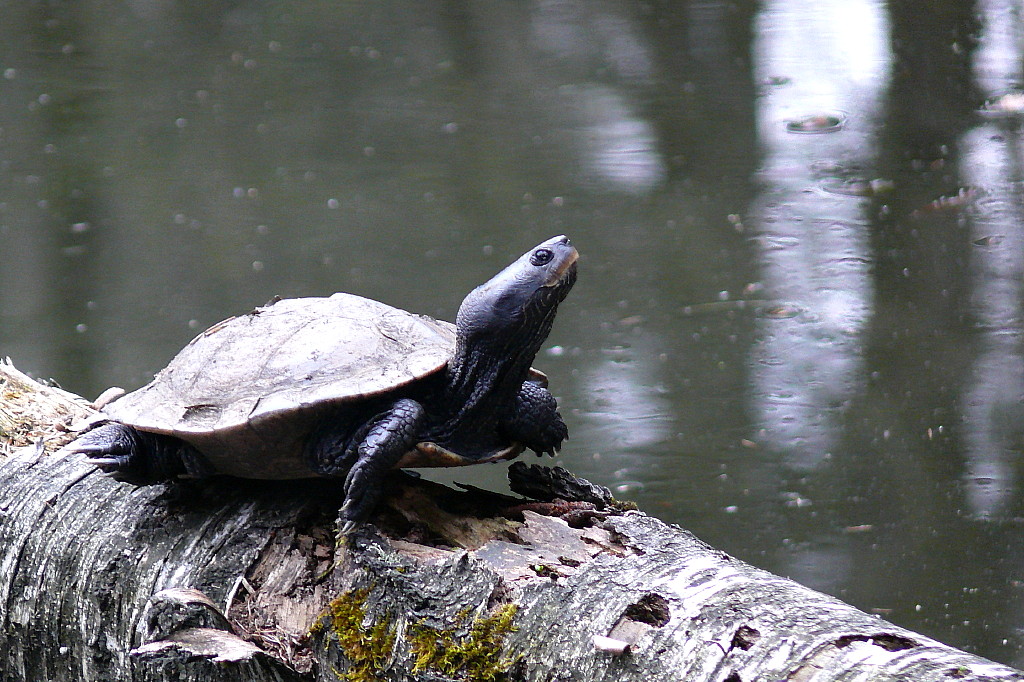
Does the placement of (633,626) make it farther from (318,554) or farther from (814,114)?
(814,114)

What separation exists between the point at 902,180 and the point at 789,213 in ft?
1.91

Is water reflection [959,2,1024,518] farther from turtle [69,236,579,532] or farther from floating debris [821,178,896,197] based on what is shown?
turtle [69,236,579,532]

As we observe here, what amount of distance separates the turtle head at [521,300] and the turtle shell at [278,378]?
0.08m

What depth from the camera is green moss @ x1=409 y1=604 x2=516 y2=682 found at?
0.97 m

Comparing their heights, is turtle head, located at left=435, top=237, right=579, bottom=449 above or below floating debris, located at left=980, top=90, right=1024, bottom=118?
above

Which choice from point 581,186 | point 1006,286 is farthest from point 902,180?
point 581,186

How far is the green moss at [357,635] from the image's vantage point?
3.39ft

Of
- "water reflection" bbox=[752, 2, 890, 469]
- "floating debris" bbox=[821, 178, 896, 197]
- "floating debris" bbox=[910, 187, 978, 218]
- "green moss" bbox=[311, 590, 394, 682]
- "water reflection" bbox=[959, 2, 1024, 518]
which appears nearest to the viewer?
"green moss" bbox=[311, 590, 394, 682]

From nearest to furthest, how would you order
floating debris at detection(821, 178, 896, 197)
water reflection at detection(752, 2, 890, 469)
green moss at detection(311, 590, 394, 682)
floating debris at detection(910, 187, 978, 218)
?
green moss at detection(311, 590, 394, 682) < water reflection at detection(752, 2, 890, 469) < floating debris at detection(910, 187, 978, 218) < floating debris at detection(821, 178, 896, 197)

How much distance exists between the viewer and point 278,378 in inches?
45.9

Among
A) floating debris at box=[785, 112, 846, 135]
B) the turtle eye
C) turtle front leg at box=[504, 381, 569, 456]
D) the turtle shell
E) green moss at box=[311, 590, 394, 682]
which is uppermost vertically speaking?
the turtle eye

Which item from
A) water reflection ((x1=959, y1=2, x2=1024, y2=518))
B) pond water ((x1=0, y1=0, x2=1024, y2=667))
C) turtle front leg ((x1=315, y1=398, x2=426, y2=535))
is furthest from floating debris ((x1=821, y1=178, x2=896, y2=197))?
turtle front leg ((x1=315, y1=398, x2=426, y2=535))

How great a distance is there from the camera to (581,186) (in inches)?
159

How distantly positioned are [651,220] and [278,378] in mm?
2795
